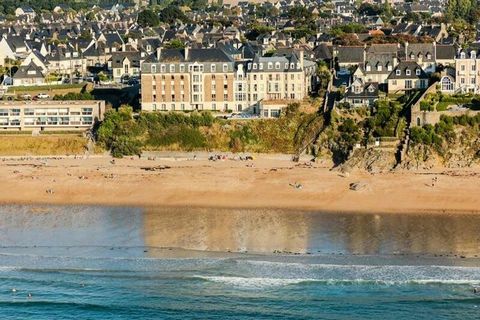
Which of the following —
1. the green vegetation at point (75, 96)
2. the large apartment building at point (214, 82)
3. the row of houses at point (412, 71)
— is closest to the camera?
the row of houses at point (412, 71)

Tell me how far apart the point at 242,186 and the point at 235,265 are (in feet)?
33.0

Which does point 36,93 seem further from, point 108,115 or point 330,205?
point 330,205

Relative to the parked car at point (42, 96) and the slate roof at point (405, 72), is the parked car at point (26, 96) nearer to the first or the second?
the parked car at point (42, 96)

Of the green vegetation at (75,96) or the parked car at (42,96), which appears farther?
the parked car at (42,96)

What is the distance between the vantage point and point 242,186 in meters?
39.5

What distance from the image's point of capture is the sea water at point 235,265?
86.3 ft

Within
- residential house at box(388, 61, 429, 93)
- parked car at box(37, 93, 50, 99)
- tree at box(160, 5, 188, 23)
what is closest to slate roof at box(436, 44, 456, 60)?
residential house at box(388, 61, 429, 93)

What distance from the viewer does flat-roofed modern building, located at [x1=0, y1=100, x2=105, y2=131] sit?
161 ft

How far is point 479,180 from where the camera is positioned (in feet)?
126

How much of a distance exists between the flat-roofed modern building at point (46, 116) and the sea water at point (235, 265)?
488 inches

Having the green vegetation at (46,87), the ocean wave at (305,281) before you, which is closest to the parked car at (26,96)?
the green vegetation at (46,87)

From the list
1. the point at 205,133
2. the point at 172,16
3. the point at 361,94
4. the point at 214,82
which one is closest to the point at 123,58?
the point at 214,82

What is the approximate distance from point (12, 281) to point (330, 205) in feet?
41.6

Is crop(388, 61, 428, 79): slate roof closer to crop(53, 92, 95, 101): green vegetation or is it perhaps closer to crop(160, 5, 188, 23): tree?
crop(53, 92, 95, 101): green vegetation
